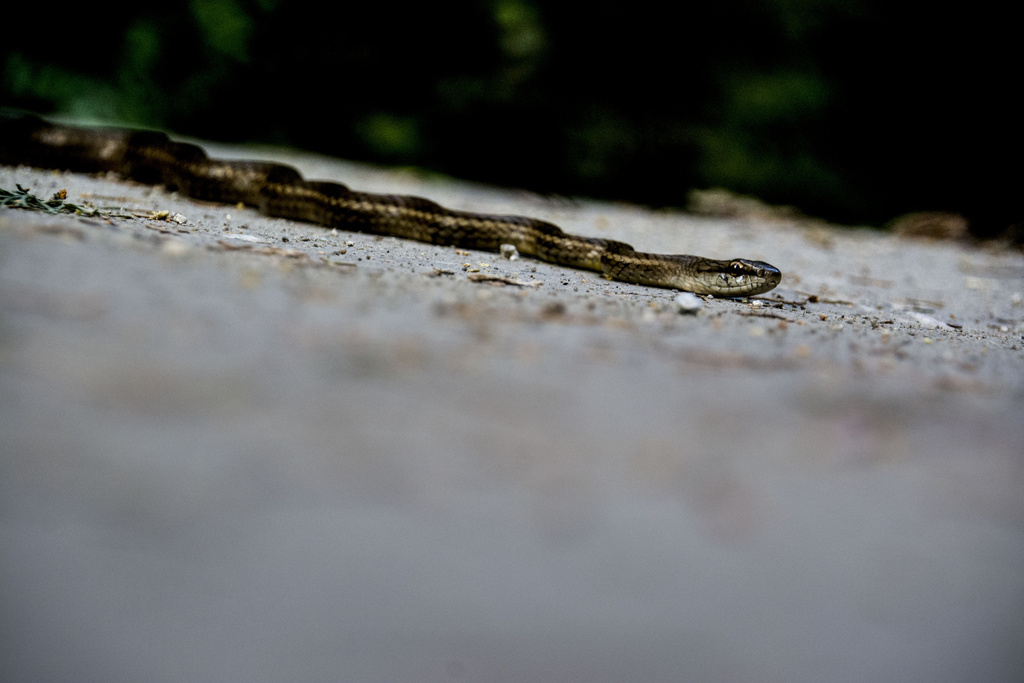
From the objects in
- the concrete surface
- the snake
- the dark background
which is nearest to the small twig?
the concrete surface

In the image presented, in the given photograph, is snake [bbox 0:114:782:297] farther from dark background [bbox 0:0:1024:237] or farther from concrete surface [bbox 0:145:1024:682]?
dark background [bbox 0:0:1024:237]

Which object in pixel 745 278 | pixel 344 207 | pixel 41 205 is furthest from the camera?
pixel 344 207

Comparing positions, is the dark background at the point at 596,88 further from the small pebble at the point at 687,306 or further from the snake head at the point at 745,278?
the small pebble at the point at 687,306

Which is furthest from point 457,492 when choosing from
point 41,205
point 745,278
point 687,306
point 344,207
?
point 344,207

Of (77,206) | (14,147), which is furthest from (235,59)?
(77,206)

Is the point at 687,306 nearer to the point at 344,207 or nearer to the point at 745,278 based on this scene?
the point at 745,278

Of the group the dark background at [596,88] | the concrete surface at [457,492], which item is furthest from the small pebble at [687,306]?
the dark background at [596,88]
